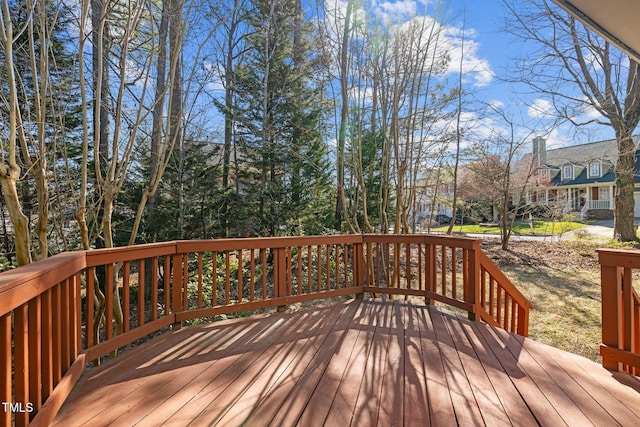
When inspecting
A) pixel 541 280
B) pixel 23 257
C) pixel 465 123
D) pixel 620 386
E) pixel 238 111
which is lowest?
pixel 541 280

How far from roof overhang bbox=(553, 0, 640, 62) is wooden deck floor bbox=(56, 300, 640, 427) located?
279 cm

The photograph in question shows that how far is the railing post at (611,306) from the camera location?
2070 millimetres

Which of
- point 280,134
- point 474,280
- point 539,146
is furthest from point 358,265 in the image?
point 539,146

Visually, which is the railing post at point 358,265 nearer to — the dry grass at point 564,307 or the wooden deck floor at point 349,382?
the wooden deck floor at point 349,382

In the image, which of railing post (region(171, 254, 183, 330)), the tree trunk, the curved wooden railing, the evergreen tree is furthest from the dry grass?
the evergreen tree

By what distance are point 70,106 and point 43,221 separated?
3.02 metres

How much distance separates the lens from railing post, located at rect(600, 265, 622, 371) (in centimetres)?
207

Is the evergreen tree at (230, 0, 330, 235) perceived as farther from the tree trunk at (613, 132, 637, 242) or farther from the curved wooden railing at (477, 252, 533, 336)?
the tree trunk at (613, 132, 637, 242)

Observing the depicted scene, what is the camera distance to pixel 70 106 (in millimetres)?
4816

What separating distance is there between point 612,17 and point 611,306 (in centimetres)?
241

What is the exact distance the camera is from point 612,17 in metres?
2.51

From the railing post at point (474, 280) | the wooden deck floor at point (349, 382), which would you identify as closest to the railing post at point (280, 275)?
the wooden deck floor at point (349, 382)

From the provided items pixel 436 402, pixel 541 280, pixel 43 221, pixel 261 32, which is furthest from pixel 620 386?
pixel 261 32

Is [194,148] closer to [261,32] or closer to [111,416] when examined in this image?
[261,32]
